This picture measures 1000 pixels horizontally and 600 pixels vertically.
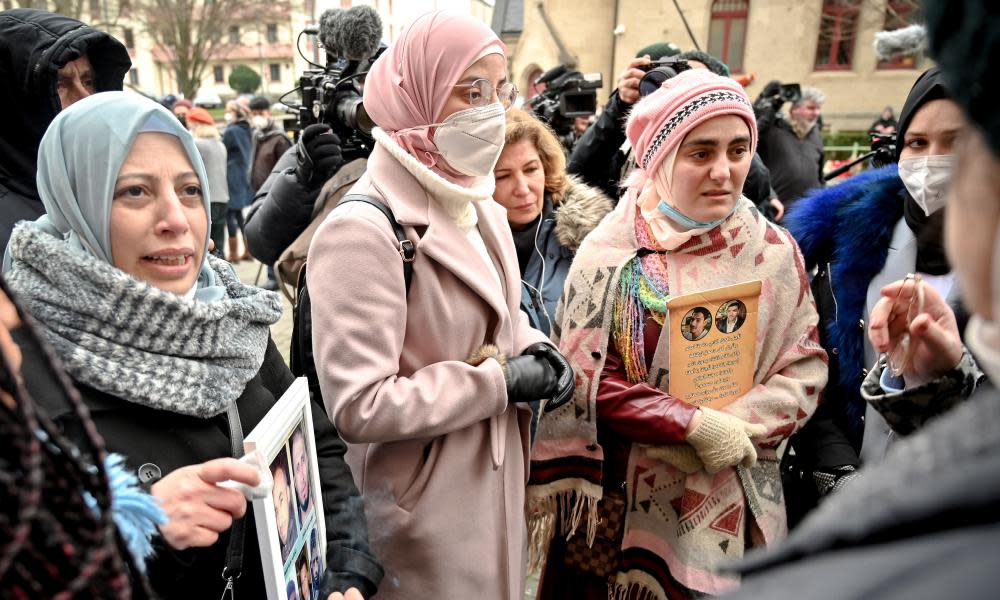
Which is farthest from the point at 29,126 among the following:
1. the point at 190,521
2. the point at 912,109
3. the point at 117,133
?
the point at 912,109

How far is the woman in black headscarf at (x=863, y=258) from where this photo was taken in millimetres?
1944

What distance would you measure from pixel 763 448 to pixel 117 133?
195 cm

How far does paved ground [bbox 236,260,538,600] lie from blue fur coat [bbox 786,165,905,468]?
149 cm

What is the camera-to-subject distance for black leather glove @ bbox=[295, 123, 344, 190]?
268 centimetres

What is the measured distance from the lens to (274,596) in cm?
117

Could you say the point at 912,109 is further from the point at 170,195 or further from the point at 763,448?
the point at 170,195

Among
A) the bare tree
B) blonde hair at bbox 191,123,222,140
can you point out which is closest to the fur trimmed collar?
blonde hair at bbox 191,123,222,140

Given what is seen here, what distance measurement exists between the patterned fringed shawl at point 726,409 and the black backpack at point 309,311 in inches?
25.8

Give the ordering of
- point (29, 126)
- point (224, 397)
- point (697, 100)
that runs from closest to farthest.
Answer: point (224, 397) → point (697, 100) → point (29, 126)

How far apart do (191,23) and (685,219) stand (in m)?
30.6

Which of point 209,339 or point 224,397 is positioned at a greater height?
point 209,339

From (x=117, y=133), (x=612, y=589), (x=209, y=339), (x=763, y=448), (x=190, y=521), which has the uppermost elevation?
(x=117, y=133)

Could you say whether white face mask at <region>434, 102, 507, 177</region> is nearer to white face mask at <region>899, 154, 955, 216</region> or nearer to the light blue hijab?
the light blue hijab

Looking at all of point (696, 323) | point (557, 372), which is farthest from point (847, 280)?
point (557, 372)
